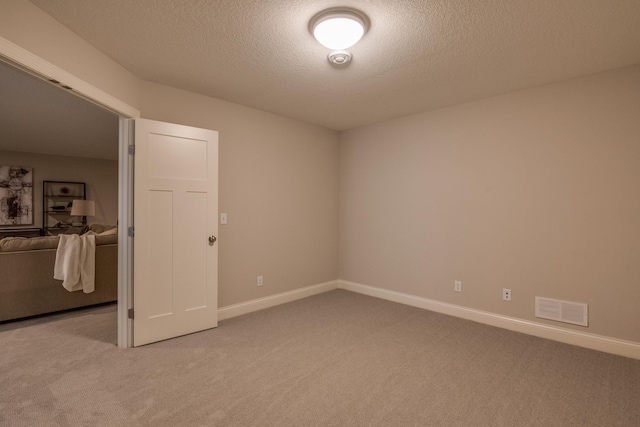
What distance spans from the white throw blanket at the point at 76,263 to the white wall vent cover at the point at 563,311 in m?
4.91

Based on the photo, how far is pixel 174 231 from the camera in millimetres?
2889

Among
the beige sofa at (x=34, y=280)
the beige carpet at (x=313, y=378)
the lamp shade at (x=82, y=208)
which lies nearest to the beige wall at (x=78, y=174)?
the lamp shade at (x=82, y=208)

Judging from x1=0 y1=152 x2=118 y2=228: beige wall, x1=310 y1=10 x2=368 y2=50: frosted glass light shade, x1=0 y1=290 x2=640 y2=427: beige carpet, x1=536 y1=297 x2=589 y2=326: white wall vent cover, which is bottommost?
x1=0 y1=290 x2=640 y2=427: beige carpet

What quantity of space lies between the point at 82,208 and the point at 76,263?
3.76 metres

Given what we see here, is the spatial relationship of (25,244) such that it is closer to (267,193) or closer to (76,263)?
(76,263)

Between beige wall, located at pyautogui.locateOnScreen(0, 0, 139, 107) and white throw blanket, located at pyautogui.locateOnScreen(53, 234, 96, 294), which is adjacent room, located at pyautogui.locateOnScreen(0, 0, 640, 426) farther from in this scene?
white throw blanket, located at pyautogui.locateOnScreen(53, 234, 96, 294)

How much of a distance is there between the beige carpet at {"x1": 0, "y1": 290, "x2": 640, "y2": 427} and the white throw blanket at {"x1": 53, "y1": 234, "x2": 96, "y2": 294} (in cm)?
49

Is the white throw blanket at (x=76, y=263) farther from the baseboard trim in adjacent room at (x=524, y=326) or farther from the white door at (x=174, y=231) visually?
the baseboard trim in adjacent room at (x=524, y=326)

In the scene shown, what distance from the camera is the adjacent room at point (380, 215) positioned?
6.21 ft

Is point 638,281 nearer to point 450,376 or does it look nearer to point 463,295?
point 463,295

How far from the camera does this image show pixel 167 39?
87.4 inches

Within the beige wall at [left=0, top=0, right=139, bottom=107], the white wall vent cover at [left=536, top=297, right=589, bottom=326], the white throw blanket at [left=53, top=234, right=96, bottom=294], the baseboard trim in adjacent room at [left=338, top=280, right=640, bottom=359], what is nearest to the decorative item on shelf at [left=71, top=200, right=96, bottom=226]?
the white throw blanket at [left=53, top=234, right=96, bottom=294]

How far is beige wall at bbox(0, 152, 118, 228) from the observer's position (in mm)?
6676

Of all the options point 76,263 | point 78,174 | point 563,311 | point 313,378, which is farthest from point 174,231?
point 78,174
